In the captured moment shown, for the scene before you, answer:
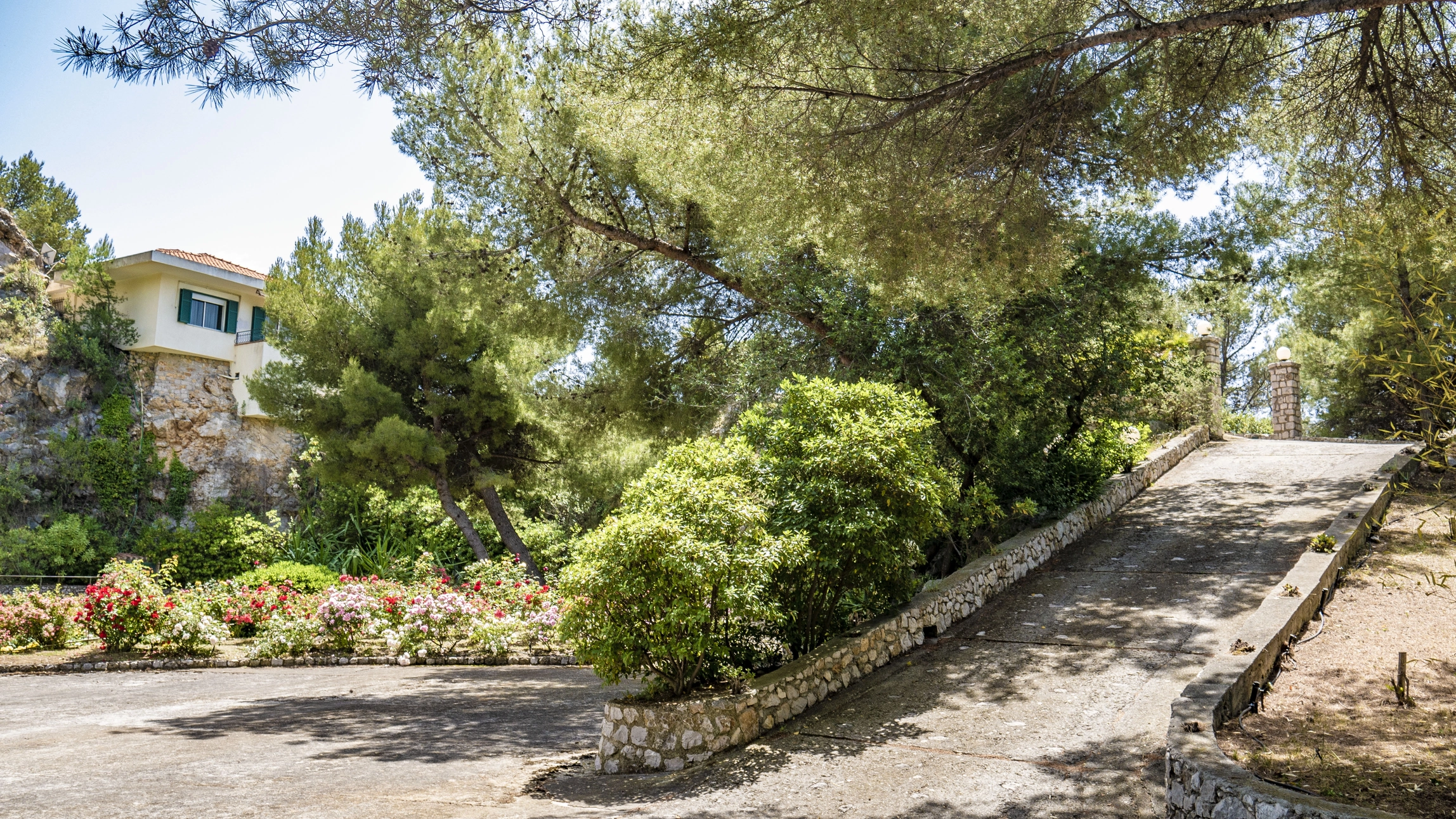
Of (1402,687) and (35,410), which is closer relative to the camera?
(1402,687)

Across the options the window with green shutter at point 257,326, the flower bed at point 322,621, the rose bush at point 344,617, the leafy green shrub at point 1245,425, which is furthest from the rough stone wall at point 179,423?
the leafy green shrub at point 1245,425

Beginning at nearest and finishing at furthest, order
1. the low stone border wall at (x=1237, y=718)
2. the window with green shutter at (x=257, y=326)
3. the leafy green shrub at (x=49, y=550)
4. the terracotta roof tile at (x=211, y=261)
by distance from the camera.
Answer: the low stone border wall at (x=1237, y=718) < the leafy green shrub at (x=49, y=550) < the terracotta roof tile at (x=211, y=261) < the window with green shutter at (x=257, y=326)

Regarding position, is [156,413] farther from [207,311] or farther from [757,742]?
[757,742]

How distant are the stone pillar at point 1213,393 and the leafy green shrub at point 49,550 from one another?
22.8m

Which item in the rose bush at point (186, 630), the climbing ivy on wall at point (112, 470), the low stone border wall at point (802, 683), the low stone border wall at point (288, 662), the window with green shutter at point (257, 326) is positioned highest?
the window with green shutter at point (257, 326)

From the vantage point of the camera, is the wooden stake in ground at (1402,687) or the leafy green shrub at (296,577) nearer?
the wooden stake in ground at (1402,687)

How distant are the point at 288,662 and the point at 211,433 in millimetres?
13190

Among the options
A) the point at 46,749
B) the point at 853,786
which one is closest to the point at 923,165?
the point at 853,786

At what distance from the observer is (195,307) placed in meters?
22.1

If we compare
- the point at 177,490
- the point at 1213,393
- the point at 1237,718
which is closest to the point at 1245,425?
the point at 1213,393

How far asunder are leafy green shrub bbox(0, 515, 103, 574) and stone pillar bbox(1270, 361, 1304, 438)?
2624 cm

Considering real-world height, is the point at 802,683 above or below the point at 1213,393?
below

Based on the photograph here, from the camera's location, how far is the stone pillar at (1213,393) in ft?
55.7

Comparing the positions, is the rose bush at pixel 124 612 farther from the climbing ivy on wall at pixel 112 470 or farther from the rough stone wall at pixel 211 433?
the rough stone wall at pixel 211 433
